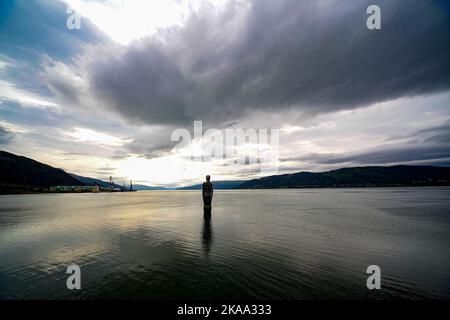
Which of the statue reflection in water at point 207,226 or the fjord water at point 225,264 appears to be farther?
the statue reflection in water at point 207,226

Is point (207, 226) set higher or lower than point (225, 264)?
lower

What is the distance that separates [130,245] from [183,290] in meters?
8.82

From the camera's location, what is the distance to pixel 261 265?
10.4m

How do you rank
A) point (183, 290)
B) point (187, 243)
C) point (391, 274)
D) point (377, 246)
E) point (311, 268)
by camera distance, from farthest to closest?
point (187, 243) → point (377, 246) → point (311, 268) → point (391, 274) → point (183, 290)

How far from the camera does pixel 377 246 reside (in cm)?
1403

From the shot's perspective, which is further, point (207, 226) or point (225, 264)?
point (207, 226)

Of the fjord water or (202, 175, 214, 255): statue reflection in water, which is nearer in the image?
the fjord water

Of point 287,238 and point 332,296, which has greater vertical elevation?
point 332,296
